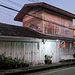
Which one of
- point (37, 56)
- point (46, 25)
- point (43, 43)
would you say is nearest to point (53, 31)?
point (46, 25)

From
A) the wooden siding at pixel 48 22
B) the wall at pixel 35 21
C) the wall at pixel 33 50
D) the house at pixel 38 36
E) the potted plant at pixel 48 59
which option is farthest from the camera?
the wall at pixel 35 21

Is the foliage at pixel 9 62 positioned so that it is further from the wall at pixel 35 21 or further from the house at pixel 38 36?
the wall at pixel 35 21

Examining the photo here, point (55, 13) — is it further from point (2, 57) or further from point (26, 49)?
point (2, 57)

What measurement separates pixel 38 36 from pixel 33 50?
1560mm

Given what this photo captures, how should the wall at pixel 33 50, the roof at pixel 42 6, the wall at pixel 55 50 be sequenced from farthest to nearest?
1. the roof at pixel 42 6
2. the wall at pixel 55 50
3. the wall at pixel 33 50

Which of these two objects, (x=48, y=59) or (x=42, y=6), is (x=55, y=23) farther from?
(x=48, y=59)

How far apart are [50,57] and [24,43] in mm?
3593

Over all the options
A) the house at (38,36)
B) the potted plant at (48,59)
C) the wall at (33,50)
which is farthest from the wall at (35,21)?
the potted plant at (48,59)

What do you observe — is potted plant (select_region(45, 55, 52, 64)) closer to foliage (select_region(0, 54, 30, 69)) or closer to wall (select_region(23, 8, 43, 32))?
foliage (select_region(0, 54, 30, 69))

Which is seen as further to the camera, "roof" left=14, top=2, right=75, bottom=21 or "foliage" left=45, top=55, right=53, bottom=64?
"roof" left=14, top=2, right=75, bottom=21

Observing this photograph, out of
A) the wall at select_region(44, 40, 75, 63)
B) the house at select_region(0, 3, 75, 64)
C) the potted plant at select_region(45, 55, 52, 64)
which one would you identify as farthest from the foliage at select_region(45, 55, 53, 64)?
the wall at select_region(44, 40, 75, 63)

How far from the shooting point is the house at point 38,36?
10386 millimetres

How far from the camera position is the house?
1039 cm

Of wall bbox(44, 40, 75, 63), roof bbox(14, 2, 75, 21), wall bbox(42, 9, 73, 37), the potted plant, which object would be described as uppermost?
roof bbox(14, 2, 75, 21)
